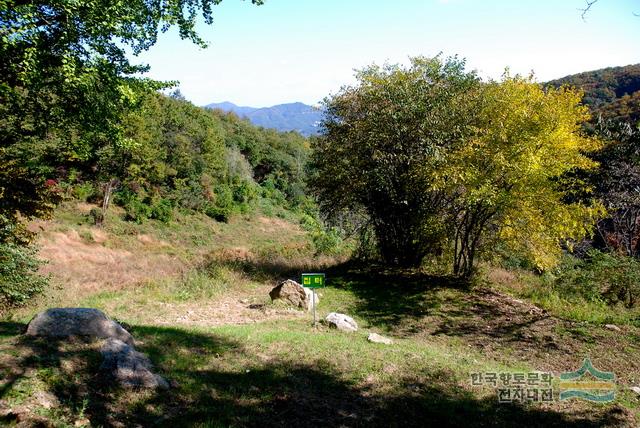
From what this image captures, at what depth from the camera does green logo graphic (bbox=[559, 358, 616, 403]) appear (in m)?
5.88

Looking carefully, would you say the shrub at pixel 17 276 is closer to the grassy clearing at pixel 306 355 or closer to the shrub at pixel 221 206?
the grassy clearing at pixel 306 355

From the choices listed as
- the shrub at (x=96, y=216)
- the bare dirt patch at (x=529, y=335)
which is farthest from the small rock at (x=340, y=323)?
the shrub at (x=96, y=216)

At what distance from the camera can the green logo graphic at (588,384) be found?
588 cm

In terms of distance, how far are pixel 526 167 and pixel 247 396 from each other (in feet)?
30.8

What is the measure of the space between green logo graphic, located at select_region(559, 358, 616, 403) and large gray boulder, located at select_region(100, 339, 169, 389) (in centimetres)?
563

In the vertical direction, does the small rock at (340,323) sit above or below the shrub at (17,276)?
below

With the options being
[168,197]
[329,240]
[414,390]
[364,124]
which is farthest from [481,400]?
[168,197]

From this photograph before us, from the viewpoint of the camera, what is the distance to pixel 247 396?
512 cm

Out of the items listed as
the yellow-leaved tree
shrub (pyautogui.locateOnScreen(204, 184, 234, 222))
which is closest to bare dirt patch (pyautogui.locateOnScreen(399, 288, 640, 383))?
the yellow-leaved tree

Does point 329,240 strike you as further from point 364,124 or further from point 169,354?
point 169,354

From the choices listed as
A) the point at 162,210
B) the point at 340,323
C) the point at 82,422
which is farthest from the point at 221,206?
the point at 82,422

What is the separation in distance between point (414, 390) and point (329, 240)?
12741 mm

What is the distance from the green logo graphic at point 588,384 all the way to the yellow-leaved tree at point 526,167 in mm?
4934

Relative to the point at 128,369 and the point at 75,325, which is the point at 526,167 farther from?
the point at 75,325
